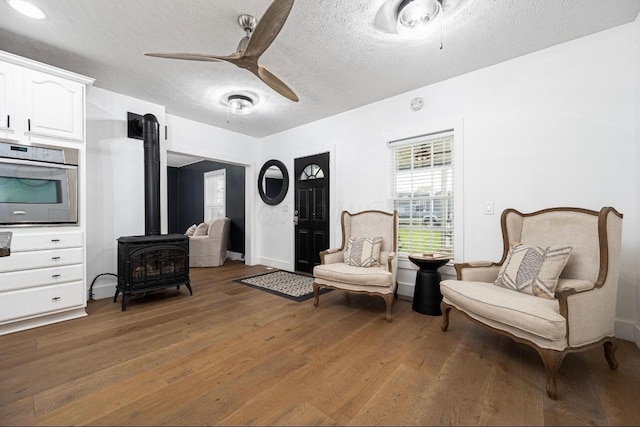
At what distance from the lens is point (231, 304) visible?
3080 millimetres

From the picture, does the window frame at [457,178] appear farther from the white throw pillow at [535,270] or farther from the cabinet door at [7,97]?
the cabinet door at [7,97]

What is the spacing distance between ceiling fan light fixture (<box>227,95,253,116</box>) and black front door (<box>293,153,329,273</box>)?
1.36m

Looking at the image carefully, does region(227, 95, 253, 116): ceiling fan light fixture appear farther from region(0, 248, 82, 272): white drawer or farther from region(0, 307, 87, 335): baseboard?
region(0, 307, 87, 335): baseboard

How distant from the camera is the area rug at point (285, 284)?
3428mm

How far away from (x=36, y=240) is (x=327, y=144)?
3560 millimetres

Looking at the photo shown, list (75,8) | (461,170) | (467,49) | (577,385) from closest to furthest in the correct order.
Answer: (577,385) → (75,8) → (467,49) → (461,170)

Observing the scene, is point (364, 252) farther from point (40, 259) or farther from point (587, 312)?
point (40, 259)

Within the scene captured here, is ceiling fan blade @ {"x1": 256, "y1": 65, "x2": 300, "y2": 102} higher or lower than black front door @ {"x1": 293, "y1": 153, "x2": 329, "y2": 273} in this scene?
higher

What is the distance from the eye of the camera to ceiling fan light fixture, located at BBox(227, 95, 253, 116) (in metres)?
3.50

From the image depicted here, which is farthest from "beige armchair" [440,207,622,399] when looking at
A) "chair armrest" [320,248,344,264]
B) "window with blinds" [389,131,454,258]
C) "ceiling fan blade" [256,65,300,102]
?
"ceiling fan blade" [256,65,300,102]

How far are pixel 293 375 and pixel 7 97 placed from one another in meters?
3.26

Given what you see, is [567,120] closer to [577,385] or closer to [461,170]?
[461,170]

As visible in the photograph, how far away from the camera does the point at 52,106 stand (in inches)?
98.0

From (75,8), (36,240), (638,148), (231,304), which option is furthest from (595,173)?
(36,240)
